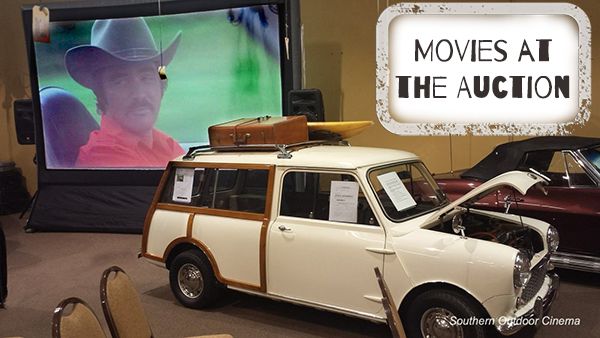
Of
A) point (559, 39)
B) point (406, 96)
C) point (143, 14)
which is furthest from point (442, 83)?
point (143, 14)

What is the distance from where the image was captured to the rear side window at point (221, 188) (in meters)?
3.83

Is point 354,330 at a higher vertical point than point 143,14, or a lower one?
lower

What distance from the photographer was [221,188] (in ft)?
13.0

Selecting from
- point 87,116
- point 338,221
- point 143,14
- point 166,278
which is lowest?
point 166,278

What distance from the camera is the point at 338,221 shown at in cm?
337

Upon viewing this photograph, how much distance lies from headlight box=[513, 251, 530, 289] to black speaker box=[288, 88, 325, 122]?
3.50 meters

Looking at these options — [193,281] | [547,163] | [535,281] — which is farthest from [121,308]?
[547,163]

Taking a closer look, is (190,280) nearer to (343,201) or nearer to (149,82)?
(343,201)

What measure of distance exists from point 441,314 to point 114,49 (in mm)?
6052

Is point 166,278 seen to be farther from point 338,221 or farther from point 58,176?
point 58,176

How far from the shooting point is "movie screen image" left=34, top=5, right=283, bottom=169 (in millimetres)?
6711

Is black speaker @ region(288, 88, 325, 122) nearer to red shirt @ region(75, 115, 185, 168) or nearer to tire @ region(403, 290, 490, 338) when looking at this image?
red shirt @ region(75, 115, 185, 168)

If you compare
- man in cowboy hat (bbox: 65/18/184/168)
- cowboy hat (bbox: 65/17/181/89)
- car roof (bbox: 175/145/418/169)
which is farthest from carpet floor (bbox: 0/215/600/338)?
cowboy hat (bbox: 65/17/181/89)

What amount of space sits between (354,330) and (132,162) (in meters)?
4.79
